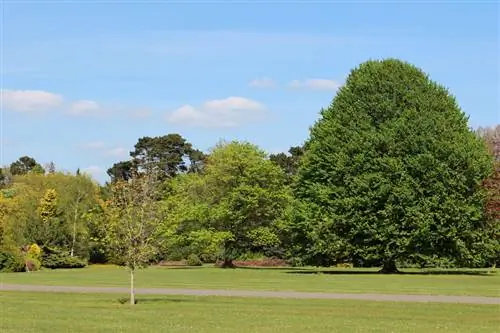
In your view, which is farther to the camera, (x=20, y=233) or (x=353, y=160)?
(x=20, y=233)

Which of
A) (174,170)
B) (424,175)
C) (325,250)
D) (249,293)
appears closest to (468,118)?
(424,175)

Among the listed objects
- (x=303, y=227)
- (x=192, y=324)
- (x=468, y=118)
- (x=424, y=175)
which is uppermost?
(x=468, y=118)

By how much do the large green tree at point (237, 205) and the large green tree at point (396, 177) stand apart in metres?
12.7

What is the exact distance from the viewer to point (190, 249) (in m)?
82.7

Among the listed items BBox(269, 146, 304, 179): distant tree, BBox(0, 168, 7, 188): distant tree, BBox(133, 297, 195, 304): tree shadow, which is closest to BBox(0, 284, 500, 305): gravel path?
BBox(133, 297, 195, 304): tree shadow

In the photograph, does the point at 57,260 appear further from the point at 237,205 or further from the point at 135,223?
the point at 135,223

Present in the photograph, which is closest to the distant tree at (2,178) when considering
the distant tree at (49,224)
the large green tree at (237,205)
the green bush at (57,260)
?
the distant tree at (49,224)

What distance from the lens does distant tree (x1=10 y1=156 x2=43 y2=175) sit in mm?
144250

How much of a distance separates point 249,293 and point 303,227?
26.9 m

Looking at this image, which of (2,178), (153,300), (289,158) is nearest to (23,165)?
(2,178)

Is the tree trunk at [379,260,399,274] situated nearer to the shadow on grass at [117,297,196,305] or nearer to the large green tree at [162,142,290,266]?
the large green tree at [162,142,290,266]

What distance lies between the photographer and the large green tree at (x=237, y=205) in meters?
72.2

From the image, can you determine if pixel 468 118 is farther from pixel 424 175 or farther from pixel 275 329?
pixel 275 329

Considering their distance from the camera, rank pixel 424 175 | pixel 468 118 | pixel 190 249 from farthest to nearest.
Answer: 1. pixel 190 249
2. pixel 468 118
3. pixel 424 175
